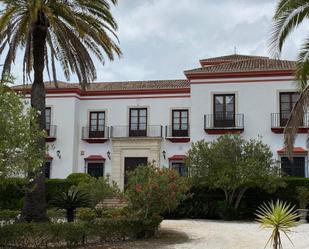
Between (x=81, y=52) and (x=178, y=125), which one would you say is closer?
(x=81, y=52)

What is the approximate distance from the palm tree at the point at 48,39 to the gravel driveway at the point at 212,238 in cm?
401

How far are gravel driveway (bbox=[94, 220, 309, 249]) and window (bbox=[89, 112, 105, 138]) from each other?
49.5 feet

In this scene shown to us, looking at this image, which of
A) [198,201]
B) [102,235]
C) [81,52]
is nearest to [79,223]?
[102,235]

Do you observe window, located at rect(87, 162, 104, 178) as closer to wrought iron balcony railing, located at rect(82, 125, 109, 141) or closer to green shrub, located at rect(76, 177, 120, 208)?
wrought iron balcony railing, located at rect(82, 125, 109, 141)

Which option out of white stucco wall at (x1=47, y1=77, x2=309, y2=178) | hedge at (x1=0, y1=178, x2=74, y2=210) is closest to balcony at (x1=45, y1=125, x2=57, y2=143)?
white stucco wall at (x1=47, y1=77, x2=309, y2=178)

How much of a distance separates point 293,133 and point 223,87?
13.6m

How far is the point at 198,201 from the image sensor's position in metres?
22.7

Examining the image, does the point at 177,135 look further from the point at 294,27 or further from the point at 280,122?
the point at 294,27

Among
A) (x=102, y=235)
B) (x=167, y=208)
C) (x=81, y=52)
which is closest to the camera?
(x=102, y=235)

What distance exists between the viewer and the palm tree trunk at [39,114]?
16.1 meters

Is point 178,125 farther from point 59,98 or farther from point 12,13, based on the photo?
point 12,13

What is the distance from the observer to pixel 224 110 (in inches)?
1137

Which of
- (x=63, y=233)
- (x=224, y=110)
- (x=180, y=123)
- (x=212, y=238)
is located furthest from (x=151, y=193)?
(x=180, y=123)

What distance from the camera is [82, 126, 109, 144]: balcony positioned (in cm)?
3253
